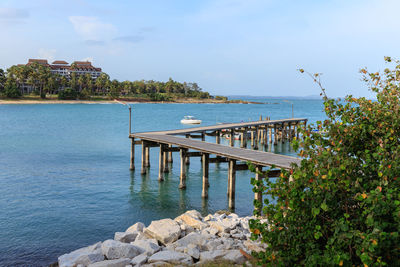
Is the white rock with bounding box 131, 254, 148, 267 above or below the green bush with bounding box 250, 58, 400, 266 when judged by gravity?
below

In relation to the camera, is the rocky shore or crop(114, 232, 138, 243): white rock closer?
the rocky shore

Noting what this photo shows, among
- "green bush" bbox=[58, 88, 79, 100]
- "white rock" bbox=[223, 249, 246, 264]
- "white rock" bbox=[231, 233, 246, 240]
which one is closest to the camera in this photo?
"white rock" bbox=[223, 249, 246, 264]

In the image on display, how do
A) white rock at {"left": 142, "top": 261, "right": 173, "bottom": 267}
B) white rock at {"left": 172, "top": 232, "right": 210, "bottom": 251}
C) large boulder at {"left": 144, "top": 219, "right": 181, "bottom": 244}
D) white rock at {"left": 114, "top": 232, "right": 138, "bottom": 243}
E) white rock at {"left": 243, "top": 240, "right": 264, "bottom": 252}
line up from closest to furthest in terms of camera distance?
white rock at {"left": 142, "top": 261, "right": 173, "bottom": 267}
white rock at {"left": 243, "top": 240, "right": 264, "bottom": 252}
white rock at {"left": 172, "top": 232, "right": 210, "bottom": 251}
large boulder at {"left": 144, "top": 219, "right": 181, "bottom": 244}
white rock at {"left": 114, "top": 232, "right": 138, "bottom": 243}

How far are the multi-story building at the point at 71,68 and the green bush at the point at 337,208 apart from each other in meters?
A: 166

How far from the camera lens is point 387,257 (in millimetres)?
5531

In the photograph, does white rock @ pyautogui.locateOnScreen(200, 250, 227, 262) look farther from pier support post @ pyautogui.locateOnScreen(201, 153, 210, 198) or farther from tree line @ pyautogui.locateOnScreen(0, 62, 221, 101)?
tree line @ pyautogui.locateOnScreen(0, 62, 221, 101)

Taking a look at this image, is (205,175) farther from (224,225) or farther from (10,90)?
(10,90)

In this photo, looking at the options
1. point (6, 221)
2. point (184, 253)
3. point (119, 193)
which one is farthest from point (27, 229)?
point (184, 253)

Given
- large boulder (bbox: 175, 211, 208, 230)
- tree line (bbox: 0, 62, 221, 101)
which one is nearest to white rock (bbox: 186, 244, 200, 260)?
large boulder (bbox: 175, 211, 208, 230)

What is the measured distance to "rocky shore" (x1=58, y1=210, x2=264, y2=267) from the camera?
978 centimetres

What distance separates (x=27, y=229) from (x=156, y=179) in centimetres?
988

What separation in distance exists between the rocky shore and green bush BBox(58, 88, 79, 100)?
119010 mm

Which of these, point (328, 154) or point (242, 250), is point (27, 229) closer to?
point (242, 250)

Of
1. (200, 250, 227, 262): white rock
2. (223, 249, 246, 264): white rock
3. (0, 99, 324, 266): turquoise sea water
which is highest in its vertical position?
(223, 249, 246, 264): white rock
